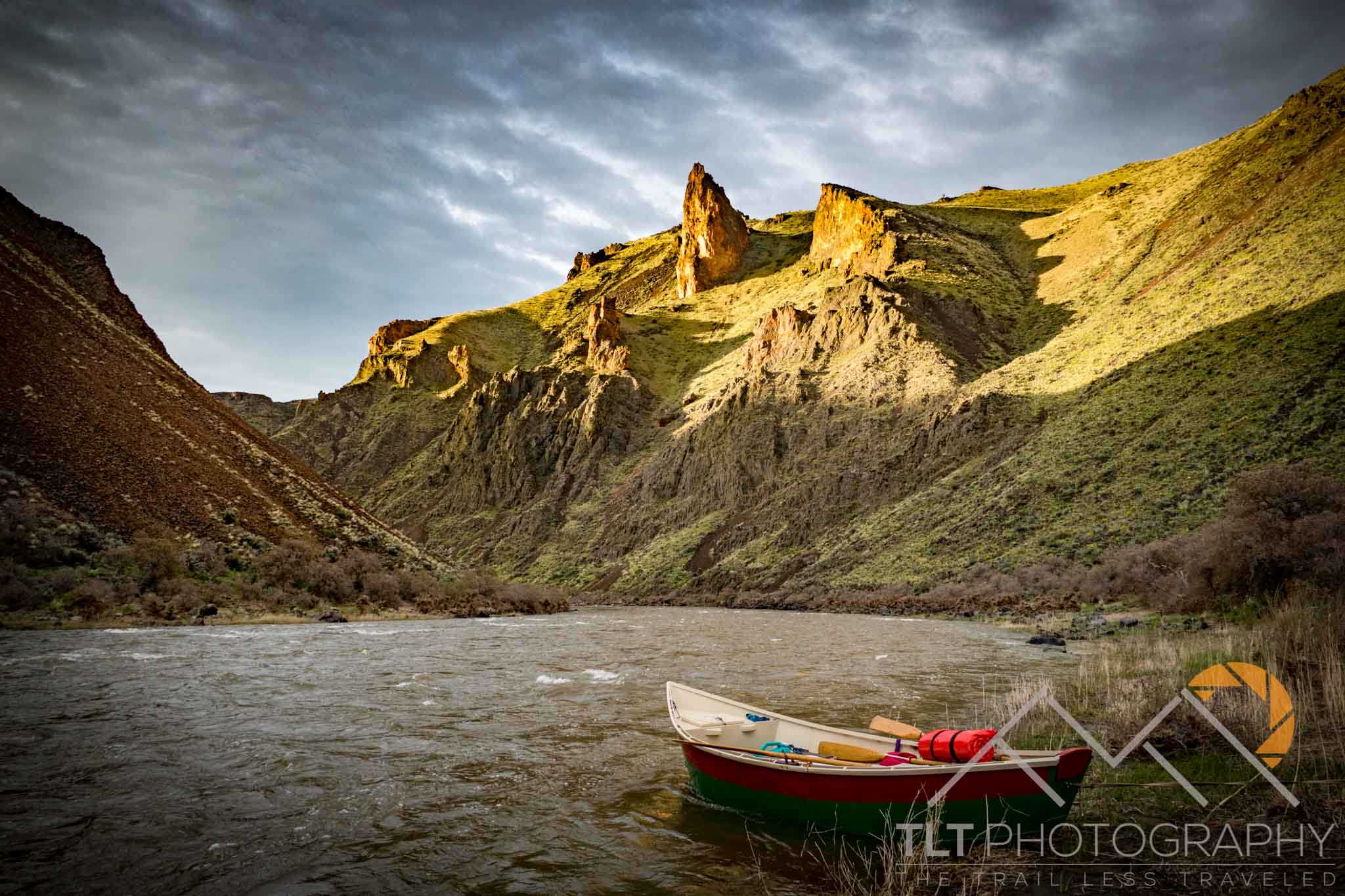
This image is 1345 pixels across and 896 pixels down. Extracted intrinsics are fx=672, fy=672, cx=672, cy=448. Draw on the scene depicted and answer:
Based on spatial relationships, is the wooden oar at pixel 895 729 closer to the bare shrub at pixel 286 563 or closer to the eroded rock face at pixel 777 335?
the bare shrub at pixel 286 563

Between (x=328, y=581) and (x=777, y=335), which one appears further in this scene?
(x=777, y=335)

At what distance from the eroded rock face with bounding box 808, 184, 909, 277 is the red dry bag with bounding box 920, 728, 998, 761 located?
316 feet

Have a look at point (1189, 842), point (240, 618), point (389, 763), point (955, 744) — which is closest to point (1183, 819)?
point (1189, 842)

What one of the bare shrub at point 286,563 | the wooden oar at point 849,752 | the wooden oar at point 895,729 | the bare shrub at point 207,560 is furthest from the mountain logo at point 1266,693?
the bare shrub at point 286,563

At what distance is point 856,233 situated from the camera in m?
107

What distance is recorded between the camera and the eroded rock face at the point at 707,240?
448 ft

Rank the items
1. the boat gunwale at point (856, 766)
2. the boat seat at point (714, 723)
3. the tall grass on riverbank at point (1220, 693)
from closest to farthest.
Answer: the boat gunwale at point (856, 766) → the tall grass on riverbank at point (1220, 693) → the boat seat at point (714, 723)

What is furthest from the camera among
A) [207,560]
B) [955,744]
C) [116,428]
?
[116,428]

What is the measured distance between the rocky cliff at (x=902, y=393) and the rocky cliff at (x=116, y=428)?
37250 millimetres

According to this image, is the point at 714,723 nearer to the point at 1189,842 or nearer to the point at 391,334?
the point at 1189,842

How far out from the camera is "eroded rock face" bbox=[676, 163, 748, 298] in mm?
136500

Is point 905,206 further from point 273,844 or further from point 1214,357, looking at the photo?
point 273,844

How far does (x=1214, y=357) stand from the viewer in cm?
4497

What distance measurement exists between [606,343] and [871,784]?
352 ft
